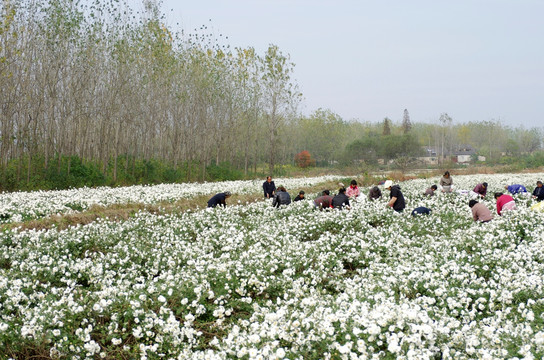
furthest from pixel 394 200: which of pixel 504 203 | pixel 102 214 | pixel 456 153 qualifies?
pixel 456 153

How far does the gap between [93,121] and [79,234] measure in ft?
104

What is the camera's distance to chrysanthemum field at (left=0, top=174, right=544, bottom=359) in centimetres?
507

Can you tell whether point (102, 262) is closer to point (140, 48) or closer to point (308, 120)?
point (140, 48)

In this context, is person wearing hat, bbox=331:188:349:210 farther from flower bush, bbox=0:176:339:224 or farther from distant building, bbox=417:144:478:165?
distant building, bbox=417:144:478:165

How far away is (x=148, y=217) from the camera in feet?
52.0

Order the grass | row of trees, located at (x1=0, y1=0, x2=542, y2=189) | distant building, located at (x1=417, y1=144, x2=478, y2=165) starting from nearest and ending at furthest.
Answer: the grass, row of trees, located at (x1=0, y1=0, x2=542, y2=189), distant building, located at (x1=417, y1=144, x2=478, y2=165)

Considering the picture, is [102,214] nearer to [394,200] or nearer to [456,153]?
[394,200]

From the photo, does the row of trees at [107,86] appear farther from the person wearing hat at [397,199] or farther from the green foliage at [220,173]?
the person wearing hat at [397,199]

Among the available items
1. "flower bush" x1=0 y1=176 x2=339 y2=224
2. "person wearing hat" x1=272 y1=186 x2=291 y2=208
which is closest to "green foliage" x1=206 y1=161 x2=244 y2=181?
"flower bush" x1=0 y1=176 x2=339 y2=224

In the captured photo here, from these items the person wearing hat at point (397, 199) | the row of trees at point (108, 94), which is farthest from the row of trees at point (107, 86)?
the person wearing hat at point (397, 199)

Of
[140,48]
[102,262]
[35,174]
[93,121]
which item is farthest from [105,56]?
[102,262]

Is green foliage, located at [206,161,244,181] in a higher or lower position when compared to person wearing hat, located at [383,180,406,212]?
higher

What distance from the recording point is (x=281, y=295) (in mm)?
8055

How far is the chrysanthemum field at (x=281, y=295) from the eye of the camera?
200 inches
